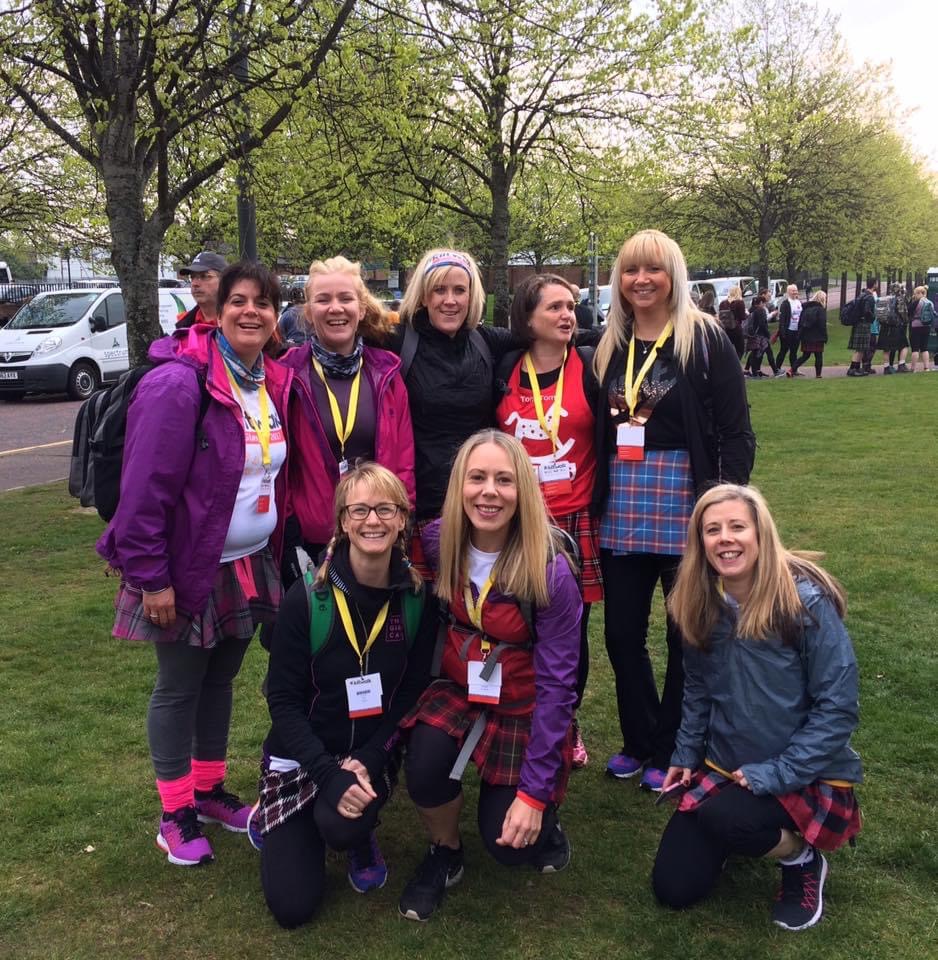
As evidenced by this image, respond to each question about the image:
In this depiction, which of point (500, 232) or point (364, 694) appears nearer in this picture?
point (364, 694)

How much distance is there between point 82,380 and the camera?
16.3m

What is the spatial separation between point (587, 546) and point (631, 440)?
1.55 feet

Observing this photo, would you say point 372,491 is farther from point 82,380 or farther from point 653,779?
point 82,380

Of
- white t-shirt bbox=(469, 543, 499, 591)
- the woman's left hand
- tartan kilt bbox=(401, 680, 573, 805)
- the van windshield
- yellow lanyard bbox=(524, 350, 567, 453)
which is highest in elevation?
the van windshield

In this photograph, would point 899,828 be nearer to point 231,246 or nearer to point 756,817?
point 756,817

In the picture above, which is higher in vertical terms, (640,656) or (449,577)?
(449,577)

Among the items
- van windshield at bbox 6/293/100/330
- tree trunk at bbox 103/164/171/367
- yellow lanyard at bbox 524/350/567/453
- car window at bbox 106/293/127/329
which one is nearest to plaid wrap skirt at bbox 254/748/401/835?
yellow lanyard at bbox 524/350/567/453

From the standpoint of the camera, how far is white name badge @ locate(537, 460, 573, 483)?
3389mm

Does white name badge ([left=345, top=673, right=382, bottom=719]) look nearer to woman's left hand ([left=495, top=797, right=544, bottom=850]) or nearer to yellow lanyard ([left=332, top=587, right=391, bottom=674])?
yellow lanyard ([left=332, top=587, right=391, bottom=674])

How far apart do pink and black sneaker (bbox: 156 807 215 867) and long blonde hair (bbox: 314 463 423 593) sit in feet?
3.38

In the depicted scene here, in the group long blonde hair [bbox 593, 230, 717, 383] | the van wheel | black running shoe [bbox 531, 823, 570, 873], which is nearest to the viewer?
black running shoe [bbox 531, 823, 570, 873]

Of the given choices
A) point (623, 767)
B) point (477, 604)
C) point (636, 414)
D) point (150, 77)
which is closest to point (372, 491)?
point (477, 604)

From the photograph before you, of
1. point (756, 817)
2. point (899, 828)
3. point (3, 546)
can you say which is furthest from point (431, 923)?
point (3, 546)

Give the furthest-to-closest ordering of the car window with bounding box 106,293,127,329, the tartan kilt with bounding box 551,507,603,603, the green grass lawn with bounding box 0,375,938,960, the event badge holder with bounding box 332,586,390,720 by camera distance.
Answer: the car window with bounding box 106,293,127,329, the tartan kilt with bounding box 551,507,603,603, the event badge holder with bounding box 332,586,390,720, the green grass lawn with bounding box 0,375,938,960
